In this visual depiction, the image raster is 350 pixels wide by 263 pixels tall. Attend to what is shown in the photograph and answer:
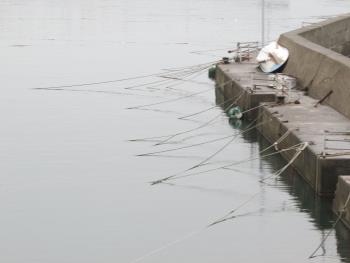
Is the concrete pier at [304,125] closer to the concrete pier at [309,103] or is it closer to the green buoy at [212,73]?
the concrete pier at [309,103]

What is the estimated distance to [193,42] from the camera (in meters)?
54.3

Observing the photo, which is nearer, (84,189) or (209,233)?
(209,233)

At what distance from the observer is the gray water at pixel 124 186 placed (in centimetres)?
1636

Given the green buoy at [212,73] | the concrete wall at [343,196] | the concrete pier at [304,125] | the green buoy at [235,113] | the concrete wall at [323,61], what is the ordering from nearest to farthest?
1. the concrete wall at [343,196]
2. the concrete pier at [304,125]
3. the concrete wall at [323,61]
4. the green buoy at [235,113]
5. the green buoy at [212,73]

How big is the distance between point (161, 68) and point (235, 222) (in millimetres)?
24894

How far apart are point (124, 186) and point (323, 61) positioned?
26.6 ft

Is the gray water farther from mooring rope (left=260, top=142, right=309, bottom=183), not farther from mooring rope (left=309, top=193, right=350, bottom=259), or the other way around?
mooring rope (left=260, top=142, right=309, bottom=183)

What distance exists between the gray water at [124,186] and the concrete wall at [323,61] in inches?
84.3

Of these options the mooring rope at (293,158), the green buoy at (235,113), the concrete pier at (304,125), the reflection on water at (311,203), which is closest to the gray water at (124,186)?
the reflection on water at (311,203)

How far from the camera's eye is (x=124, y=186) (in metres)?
→ 20.5

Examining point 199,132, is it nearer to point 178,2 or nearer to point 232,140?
point 232,140

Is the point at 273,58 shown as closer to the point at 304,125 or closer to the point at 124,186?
the point at 304,125

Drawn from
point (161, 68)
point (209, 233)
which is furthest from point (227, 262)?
point (161, 68)

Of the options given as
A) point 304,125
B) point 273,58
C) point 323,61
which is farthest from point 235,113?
point 304,125
